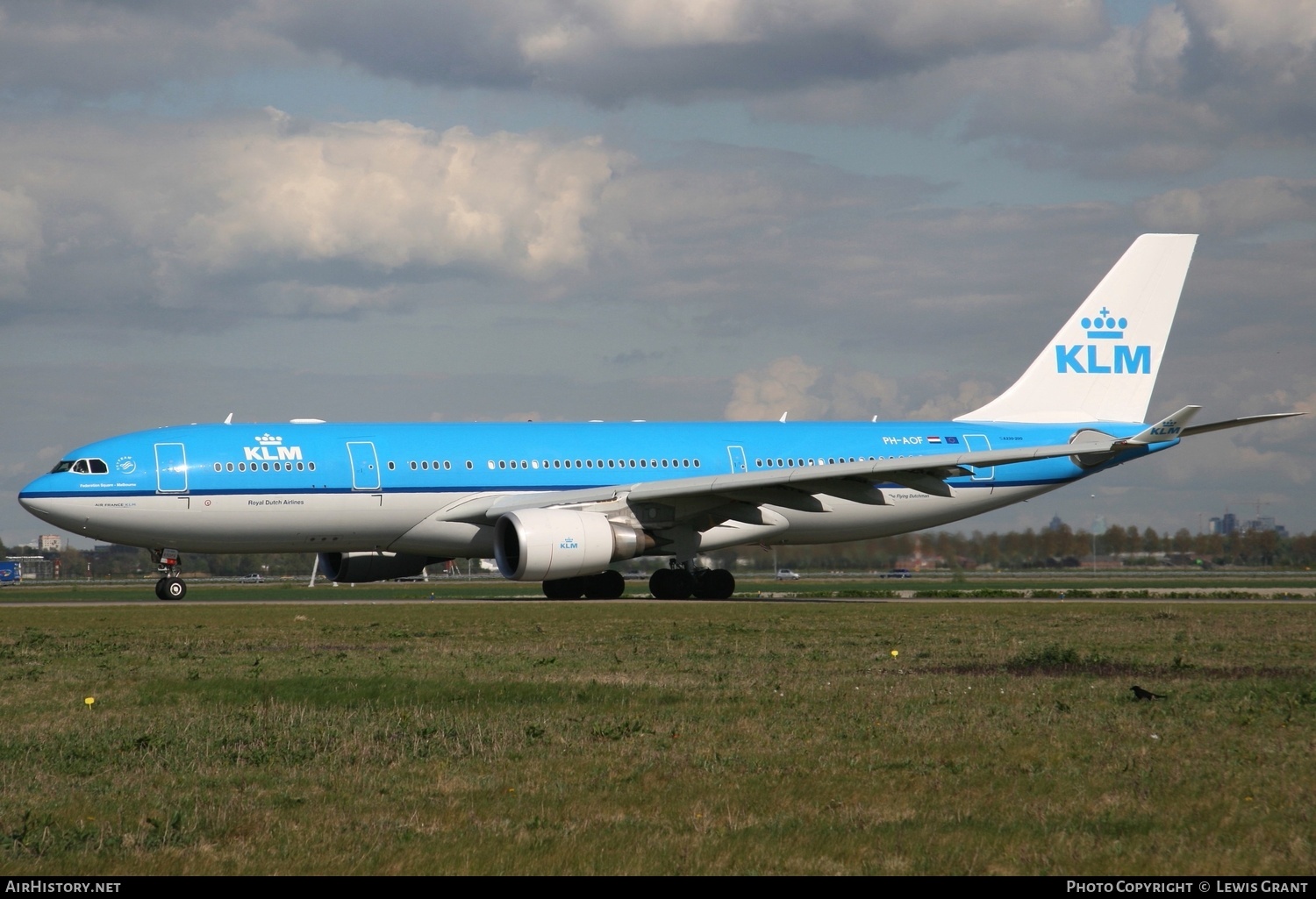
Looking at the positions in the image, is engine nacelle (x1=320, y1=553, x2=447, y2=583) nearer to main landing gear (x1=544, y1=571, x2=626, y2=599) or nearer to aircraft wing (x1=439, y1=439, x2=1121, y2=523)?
main landing gear (x1=544, y1=571, x2=626, y2=599)

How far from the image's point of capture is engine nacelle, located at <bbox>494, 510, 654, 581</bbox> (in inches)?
1056

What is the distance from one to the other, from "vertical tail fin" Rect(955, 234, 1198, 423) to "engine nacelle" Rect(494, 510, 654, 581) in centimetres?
1197

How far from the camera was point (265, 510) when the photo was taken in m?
29.1

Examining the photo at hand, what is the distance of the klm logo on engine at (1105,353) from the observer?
119ft

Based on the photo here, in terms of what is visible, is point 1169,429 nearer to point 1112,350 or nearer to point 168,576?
point 1112,350

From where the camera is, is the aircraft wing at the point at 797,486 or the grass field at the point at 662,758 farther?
the aircraft wing at the point at 797,486

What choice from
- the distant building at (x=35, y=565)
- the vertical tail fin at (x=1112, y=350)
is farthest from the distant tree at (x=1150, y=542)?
the distant building at (x=35, y=565)

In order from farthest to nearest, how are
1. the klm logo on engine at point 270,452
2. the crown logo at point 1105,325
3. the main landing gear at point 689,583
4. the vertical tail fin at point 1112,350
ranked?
the crown logo at point 1105,325, the vertical tail fin at point 1112,350, the main landing gear at point 689,583, the klm logo on engine at point 270,452

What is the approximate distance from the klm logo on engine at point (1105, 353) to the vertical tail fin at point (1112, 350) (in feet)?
0.07

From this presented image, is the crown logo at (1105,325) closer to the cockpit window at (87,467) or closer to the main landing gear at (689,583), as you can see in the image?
the main landing gear at (689,583)

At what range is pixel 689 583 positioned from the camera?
3111cm

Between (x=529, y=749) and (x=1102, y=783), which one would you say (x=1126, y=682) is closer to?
(x=1102, y=783)

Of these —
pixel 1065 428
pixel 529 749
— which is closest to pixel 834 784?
pixel 529 749

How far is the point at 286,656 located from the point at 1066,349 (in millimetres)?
25127
